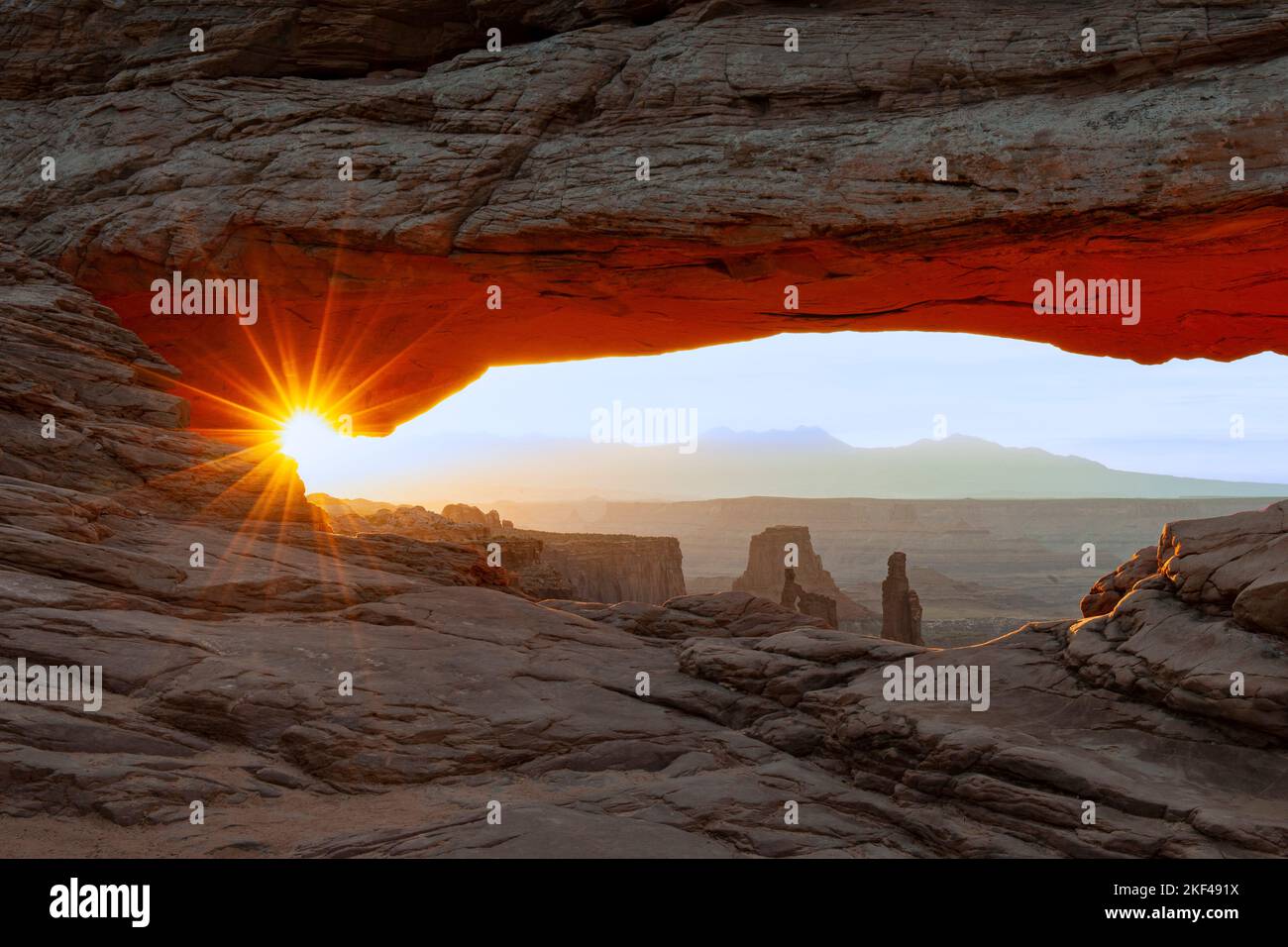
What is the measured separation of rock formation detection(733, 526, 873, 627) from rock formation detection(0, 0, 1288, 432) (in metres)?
58.5

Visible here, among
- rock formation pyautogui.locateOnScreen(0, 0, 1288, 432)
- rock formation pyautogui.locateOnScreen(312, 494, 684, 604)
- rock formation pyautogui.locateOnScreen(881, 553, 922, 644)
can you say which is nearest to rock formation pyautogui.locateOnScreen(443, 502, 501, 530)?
rock formation pyautogui.locateOnScreen(312, 494, 684, 604)

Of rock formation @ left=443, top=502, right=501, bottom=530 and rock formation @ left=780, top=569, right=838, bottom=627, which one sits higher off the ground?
rock formation @ left=443, top=502, right=501, bottom=530

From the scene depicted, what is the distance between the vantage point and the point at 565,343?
23.8m

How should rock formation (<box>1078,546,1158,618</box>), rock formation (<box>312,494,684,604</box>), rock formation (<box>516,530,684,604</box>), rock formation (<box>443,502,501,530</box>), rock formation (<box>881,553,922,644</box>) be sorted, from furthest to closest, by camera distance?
rock formation (<box>443,502,501,530</box>) → rock formation (<box>516,530,684,604</box>) → rock formation (<box>881,553,922,644</box>) → rock formation (<box>312,494,684,604</box>) → rock formation (<box>1078,546,1158,618</box>)

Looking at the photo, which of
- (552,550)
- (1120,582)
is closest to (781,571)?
(552,550)

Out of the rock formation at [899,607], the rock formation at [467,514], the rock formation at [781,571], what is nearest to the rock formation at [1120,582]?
the rock formation at [899,607]

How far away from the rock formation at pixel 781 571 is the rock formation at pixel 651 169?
58476 millimetres

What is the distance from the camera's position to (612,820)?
10141 mm

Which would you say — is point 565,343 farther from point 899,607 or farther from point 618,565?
point 618,565

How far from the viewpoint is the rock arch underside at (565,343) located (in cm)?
1043

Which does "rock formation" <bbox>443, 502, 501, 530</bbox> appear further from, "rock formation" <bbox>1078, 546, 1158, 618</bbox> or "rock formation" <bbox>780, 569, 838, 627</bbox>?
"rock formation" <bbox>1078, 546, 1158, 618</bbox>

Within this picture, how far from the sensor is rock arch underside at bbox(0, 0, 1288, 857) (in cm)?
1043

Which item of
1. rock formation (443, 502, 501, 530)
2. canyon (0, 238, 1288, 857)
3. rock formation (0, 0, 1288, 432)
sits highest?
rock formation (0, 0, 1288, 432)
